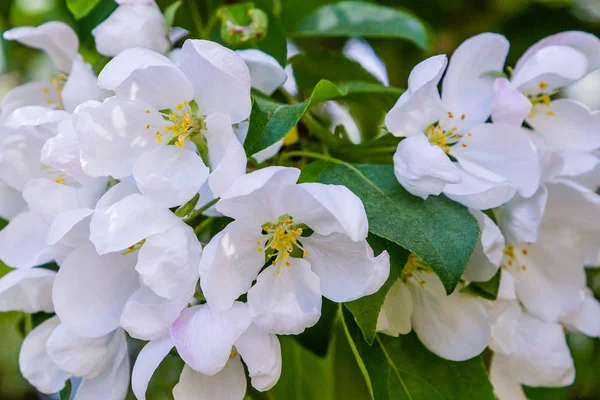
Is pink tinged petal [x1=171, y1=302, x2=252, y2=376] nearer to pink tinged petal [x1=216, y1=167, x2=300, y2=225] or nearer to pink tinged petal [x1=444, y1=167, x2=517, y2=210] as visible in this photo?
pink tinged petal [x1=216, y1=167, x2=300, y2=225]

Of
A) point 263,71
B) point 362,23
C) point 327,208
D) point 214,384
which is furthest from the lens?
point 362,23

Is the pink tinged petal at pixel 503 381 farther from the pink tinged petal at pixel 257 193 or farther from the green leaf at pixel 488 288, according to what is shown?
the pink tinged petal at pixel 257 193

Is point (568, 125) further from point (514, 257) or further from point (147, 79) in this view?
point (147, 79)

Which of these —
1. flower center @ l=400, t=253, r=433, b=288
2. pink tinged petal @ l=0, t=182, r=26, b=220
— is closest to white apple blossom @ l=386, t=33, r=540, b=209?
flower center @ l=400, t=253, r=433, b=288

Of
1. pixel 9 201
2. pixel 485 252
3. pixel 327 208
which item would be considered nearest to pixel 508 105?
pixel 485 252

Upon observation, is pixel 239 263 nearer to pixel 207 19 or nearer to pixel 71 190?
pixel 71 190

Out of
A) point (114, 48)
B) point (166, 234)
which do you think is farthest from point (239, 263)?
point (114, 48)

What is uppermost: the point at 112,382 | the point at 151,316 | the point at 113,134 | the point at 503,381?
the point at 113,134
